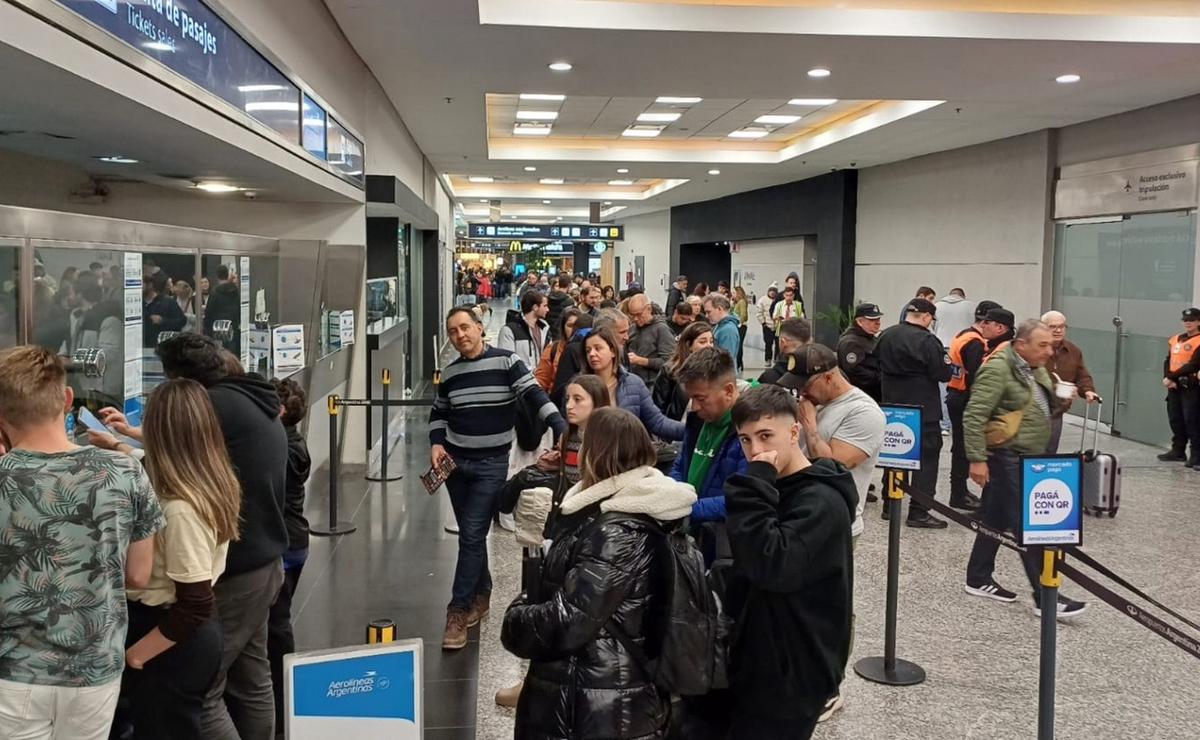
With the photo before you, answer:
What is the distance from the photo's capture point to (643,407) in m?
5.48

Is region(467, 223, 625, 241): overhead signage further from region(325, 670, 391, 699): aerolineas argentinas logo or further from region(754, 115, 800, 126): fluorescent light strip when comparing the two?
region(325, 670, 391, 699): aerolineas argentinas logo

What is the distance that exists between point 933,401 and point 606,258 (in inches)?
1594

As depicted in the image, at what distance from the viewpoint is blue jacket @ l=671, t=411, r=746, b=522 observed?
141 inches

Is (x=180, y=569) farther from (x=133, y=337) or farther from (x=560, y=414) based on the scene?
(x=560, y=414)

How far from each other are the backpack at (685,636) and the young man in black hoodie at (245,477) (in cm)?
136

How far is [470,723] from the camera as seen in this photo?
4.34m

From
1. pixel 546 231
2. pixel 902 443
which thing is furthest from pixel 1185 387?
pixel 546 231

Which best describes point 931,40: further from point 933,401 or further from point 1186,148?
point 1186,148

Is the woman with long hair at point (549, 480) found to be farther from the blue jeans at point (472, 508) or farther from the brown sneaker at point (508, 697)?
the blue jeans at point (472, 508)

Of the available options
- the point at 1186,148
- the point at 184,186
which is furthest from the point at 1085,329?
the point at 184,186

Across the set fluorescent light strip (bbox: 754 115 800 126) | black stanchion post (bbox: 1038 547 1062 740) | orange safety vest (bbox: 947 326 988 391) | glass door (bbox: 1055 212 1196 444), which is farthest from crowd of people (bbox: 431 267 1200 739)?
fluorescent light strip (bbox: 754 115 800 126)

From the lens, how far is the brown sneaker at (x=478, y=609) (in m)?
5.37

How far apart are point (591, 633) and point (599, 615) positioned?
2.2 inches

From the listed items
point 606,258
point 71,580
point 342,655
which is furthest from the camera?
point 606,258
